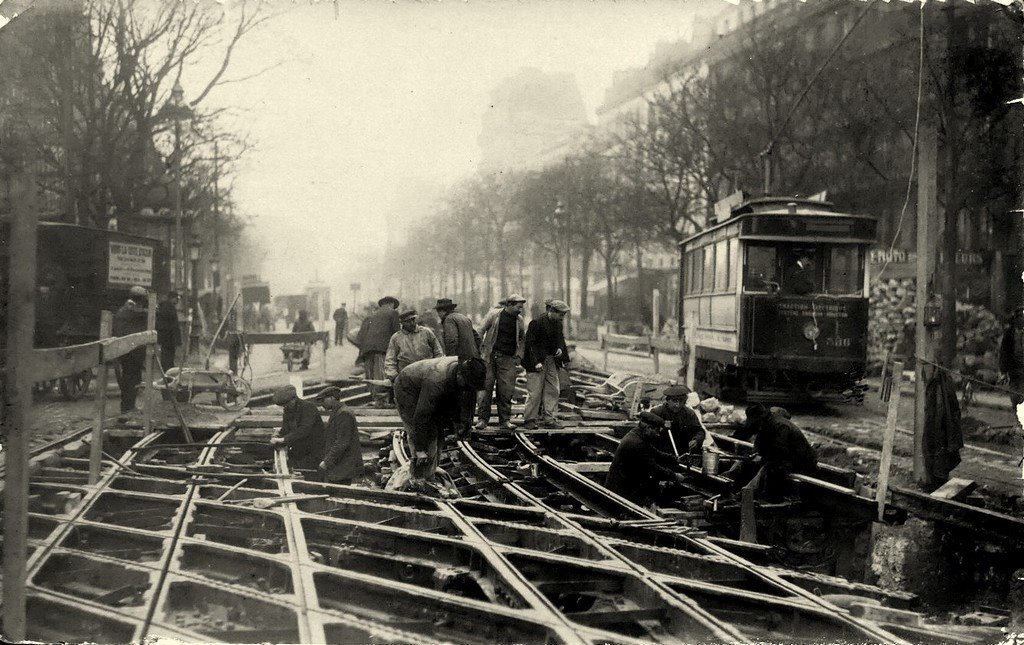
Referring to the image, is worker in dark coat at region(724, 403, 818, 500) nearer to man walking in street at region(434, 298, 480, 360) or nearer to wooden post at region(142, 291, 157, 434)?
man walking in street at region(434, 298, 480, 360)

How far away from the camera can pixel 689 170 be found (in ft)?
92.7

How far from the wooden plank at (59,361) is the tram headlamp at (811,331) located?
11530mm

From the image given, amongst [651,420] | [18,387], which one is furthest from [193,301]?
[18,387]

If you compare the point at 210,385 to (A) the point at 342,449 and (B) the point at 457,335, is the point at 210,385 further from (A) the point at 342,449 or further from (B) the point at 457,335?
(A) the point at 342,449

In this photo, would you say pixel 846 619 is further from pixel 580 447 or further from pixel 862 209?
pixel 862 209

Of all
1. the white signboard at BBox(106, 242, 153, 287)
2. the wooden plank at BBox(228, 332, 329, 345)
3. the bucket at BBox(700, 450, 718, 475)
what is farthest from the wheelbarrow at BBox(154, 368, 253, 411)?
the bucket at BBox(700, 450, 718, 475)

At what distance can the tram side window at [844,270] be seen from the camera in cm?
1378

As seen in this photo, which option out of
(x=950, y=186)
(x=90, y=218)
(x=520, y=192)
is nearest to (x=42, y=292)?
(x=90, y=218)

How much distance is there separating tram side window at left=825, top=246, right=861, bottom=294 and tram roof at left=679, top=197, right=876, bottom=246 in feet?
1.88

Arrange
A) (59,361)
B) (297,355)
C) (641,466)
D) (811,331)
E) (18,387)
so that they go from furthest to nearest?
(297,355) < (811,331) < (641,466) < (59,361) < (18,387)

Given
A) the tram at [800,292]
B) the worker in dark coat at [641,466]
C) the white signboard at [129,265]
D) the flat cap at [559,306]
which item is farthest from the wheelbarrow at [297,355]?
the worker in dark coat at [641,466]

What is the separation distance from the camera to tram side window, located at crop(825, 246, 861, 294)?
13781 millimetres

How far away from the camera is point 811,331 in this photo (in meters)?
13.6

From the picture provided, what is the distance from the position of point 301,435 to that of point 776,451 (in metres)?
4.83
